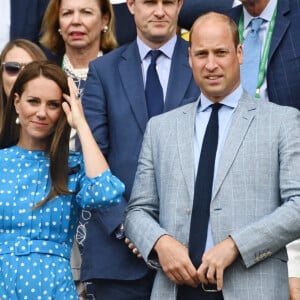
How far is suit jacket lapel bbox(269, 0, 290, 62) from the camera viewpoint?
6.24 meters

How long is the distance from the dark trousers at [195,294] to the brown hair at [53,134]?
76cm

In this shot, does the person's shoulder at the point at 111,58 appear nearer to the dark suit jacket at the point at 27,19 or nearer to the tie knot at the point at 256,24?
the tie knot at the point at 256,24

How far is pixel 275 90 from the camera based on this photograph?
6.18 meters

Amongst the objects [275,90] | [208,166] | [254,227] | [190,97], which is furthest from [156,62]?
[254,227]

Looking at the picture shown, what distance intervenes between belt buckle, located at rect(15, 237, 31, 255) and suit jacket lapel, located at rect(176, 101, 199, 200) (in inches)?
33.1

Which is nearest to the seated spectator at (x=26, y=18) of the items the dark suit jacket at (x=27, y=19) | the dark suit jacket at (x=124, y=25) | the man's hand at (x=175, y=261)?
the dark suit jacket at (x=27, y=19)

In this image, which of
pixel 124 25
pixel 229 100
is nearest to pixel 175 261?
pixel 229 100

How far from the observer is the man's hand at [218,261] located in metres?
4.96

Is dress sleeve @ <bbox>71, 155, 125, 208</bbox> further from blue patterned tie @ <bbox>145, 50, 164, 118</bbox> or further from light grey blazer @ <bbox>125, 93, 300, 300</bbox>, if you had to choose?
blue patterned tie @ <bbox>145, 50, 164, 118</bbox>

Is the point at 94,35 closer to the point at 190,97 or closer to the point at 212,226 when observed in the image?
the point at 190,97

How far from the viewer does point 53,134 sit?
5512 millimetres

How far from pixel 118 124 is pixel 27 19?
2002mm

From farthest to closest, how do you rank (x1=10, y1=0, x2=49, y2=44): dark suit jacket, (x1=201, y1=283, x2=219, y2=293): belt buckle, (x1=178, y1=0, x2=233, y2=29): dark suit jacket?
1. (x1=10, y1=0, x2=49, y2=44): dark suit jacket
2. (x1=178, y1=0, x2=233, y2=29): dark suit jacket
3. (x1=201, y1=283, x2=219, y2=293): belt buckle

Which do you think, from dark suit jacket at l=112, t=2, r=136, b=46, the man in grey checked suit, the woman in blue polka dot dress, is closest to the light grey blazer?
the man in grey checked suit
